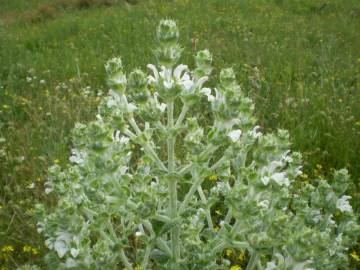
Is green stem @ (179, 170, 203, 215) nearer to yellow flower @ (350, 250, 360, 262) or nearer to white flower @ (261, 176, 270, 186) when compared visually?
white flower @ (261, 176, 270, 186)

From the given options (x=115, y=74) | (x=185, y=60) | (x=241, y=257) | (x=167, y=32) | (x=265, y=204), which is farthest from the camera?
(x=185, y=60)

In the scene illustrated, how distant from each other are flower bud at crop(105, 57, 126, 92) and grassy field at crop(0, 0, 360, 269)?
76 cm

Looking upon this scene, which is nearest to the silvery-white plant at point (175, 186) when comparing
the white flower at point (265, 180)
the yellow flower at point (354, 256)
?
the white flower at point (265, 180)

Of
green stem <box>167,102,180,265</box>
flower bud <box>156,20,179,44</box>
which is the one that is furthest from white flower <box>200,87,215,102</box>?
flower bud <box>156,20,179,44</box>

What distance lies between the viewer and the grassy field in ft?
12.1

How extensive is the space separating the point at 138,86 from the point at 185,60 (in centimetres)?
450

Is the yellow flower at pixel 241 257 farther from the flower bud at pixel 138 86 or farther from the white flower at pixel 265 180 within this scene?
the flower bud at pixel 138 86

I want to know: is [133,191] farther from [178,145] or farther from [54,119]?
[54,119]

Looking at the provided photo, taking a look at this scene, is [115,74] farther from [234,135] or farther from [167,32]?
[234,135]

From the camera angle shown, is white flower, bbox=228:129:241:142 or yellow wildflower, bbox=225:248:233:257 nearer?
white flower, bbox=228:129:241:142

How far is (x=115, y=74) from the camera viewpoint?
1.84 meters

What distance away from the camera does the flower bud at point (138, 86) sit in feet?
5.71

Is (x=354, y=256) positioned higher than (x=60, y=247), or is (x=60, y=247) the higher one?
(x=60, y=247)

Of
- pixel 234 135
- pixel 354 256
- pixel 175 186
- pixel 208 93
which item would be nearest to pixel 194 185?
pixel 175 186
